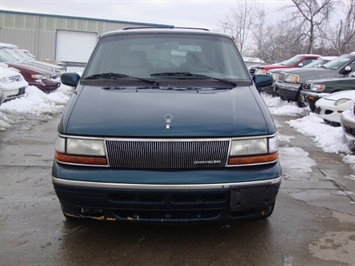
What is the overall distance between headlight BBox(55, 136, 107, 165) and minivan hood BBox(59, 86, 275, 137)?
0.21ft

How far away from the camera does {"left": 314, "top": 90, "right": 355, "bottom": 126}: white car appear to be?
8.08 metres

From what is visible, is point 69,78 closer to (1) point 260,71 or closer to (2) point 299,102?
(2) point 299,102

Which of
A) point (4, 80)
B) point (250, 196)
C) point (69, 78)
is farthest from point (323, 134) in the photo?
point (4, 80)

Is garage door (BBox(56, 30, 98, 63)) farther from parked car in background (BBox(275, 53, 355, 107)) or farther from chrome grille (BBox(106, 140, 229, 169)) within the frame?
chrome grille (BBox(106, 140, 229, 169))

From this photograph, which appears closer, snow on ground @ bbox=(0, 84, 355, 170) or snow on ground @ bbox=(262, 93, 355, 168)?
snow on ground @ bbox=(262, 93, 355, 168)

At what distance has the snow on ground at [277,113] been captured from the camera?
7177 millimetres

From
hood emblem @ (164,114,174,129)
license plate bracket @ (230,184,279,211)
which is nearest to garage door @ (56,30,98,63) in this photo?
hood emblem @ (164,114,174,129)

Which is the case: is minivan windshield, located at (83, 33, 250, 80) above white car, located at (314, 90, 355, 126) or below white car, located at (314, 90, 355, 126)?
above

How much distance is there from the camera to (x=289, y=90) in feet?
39.7

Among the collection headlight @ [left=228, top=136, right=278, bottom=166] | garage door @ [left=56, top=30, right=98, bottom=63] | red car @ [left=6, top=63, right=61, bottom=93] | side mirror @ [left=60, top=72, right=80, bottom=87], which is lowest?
garage door @ [left=56, top=30, right=98, bottom=63]

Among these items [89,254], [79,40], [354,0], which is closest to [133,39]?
[89,254]

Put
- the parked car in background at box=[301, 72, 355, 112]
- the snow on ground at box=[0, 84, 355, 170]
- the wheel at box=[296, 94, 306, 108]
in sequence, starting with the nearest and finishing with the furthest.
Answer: the snow on ground at box=[0, 84, 355, 170] → the parked car in background at box=[301, 72, 355, 112] → the wheel at box=[296, 94, 306, 108]

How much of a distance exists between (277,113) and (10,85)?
7433 millimetres

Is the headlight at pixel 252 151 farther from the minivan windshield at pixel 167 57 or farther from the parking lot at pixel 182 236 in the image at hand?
the minivan windshield at pixel 167 57
